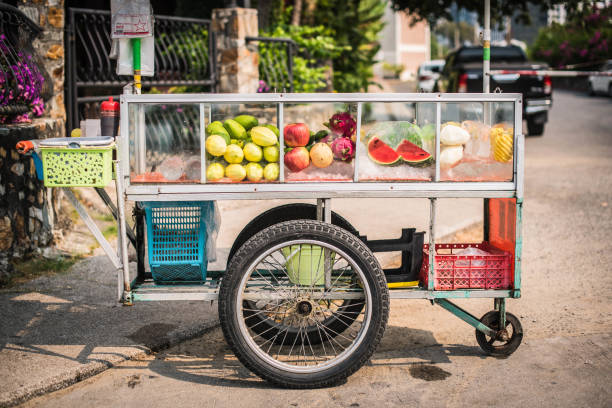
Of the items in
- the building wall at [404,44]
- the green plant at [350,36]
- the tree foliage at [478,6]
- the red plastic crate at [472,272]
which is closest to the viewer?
the red plastic crate at [472,272]

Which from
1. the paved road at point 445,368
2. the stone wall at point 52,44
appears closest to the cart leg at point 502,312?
the paved road at point 445,368

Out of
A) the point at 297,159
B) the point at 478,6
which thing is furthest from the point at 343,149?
the point at 478,6

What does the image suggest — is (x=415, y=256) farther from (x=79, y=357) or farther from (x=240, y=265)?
(x=79, y=357)

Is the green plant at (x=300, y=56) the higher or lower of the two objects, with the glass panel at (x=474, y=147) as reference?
higher

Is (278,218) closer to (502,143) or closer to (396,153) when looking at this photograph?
(396,153)

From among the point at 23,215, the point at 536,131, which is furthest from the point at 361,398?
the point at 536,131

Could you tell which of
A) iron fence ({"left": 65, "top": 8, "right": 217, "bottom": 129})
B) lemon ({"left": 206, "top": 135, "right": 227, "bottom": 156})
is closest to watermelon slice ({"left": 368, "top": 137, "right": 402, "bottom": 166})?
lemon ({"left": 206, "top": 135, "right": 227, "bottom": 156})

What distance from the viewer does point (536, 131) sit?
15141 millimetres

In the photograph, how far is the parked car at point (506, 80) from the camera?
13.3m

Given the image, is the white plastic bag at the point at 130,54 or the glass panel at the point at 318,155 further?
the white plastic bag at the point at 130,54

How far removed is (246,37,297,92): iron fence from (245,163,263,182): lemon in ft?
22.6

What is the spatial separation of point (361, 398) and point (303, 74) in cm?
868

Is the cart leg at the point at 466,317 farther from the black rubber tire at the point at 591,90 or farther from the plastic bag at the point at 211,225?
the black rubber tire at the point at 591,90

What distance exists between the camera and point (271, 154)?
377cm
